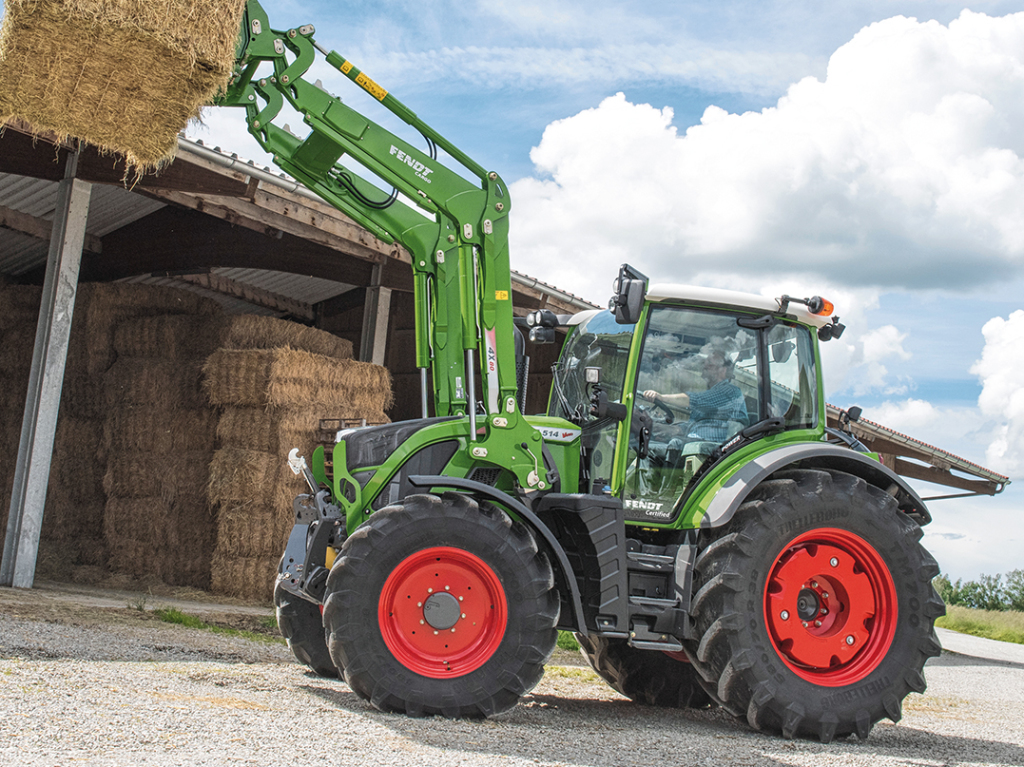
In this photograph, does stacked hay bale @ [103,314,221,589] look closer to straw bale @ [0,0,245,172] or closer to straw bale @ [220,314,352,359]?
straw bale @ [220,314,352,359]

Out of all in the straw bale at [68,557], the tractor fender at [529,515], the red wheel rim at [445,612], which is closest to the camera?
the red wheel rim at [445,612]

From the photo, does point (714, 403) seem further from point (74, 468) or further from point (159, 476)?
point (74, 468)

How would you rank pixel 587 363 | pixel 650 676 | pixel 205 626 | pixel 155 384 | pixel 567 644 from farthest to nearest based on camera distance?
1. pixel 155 384
2. pixel 567 644
3. pixel 205 626
4. pixel 650 676
5. pixel 587 363

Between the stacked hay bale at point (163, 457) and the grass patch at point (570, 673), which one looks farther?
the stacked hay bale at point (163, 457)

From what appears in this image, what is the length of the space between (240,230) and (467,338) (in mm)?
9058

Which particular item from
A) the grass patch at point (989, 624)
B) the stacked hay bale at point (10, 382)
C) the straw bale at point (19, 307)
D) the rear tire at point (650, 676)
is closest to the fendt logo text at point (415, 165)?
the rear tire at point (650, 676)

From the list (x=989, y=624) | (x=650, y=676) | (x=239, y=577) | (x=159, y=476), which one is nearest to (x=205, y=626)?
(x=239, y=577)

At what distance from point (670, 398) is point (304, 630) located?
244 centimetres

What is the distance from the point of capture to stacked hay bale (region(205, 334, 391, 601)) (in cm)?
1075

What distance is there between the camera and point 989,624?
22.4 meters

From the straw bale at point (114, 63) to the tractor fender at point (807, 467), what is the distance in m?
3.46

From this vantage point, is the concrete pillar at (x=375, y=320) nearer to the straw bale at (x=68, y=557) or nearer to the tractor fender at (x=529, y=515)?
the straw bale at (x=68, y=557)

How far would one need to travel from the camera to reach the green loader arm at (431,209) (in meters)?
5.14

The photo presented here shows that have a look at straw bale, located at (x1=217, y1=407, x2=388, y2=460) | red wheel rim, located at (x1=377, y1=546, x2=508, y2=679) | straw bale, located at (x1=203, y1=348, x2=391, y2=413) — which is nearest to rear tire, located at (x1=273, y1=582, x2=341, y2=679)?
red wheel rim, located at (x1=377, y1=546, x2=508, y2=679)
